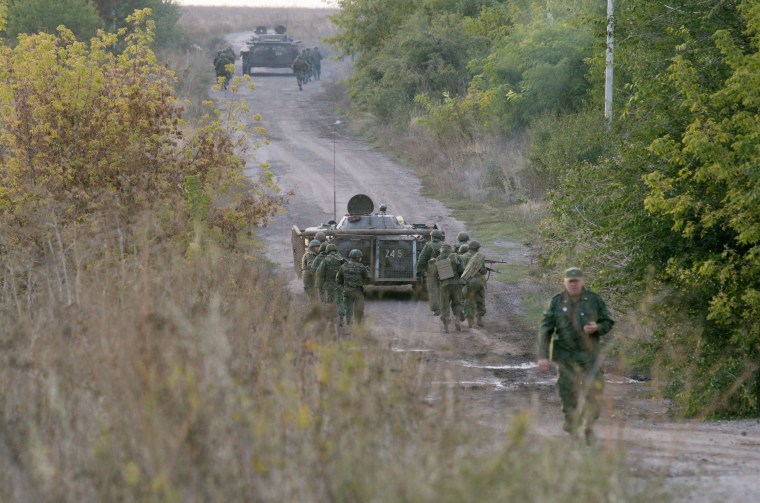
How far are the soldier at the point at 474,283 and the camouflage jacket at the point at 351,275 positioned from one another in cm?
151

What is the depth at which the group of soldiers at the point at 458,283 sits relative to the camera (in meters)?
18.4

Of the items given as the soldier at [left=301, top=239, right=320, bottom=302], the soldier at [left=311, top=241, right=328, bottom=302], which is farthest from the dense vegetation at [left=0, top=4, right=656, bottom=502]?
the soldier at [left=301, top=239, right=320, bottom=302]

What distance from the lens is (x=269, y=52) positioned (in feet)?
177

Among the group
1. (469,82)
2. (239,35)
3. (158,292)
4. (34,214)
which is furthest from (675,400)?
(239,35)

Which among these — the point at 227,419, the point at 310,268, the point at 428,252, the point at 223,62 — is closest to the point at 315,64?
the point at 223,62

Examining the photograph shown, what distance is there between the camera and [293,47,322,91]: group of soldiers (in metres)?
52.6

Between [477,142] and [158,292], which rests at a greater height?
[158,292]

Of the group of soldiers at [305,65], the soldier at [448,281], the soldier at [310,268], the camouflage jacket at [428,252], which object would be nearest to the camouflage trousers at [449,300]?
the soldier at [448,281]

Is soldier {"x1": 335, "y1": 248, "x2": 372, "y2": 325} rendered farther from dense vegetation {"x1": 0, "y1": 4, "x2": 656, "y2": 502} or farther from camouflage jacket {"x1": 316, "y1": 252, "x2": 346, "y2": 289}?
dense vegetation {"x1": 0, "y1": 4, "x2": 656, "y2": 502}

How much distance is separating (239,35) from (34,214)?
5823 cm

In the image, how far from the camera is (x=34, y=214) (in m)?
16.0

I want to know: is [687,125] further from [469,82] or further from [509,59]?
[469,82]

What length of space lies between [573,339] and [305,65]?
4345 centimetres

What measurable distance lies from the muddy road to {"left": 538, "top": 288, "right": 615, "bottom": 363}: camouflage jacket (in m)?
0.51
